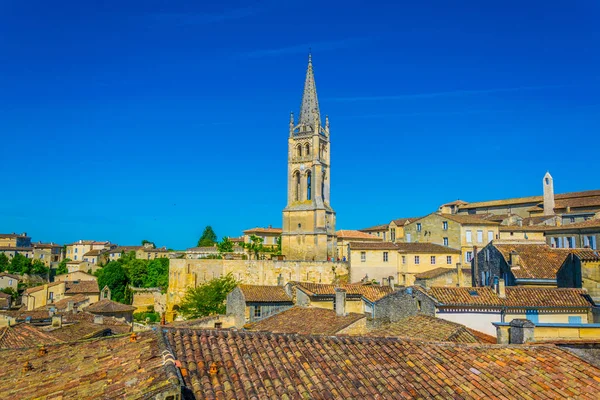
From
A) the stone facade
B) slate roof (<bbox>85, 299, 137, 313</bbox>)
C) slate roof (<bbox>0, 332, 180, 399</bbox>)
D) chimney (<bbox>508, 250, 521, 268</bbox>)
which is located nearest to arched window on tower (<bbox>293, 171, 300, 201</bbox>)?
the stone facade

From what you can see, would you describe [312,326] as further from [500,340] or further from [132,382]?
[132,382]

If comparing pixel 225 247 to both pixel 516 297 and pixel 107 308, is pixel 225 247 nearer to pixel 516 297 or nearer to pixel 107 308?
pixel 107 308

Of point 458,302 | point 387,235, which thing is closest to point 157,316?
point 387,235

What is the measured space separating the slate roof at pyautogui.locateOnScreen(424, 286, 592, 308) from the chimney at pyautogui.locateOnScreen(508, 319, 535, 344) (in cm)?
865

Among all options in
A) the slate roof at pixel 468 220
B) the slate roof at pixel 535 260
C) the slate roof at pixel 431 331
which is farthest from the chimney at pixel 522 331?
the slate roof at pixel 468 220

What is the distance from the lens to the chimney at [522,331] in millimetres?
14117

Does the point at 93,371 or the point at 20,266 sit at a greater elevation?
the point at 20,266

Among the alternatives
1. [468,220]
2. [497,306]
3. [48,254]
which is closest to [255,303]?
[497,306]

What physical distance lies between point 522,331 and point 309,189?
55.0 meters

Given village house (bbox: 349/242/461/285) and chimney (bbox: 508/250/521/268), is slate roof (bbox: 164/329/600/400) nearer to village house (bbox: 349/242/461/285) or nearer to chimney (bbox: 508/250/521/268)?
chimney (bbox: 508/250/521/268)

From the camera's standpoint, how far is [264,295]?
3484 centimetres

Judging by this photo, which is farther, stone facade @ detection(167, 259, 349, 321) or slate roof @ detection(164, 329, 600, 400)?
stone facade @ detection(167, 259, 349, 321)

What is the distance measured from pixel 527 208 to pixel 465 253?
64.9ft

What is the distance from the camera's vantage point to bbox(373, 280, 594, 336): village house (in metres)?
23.2
